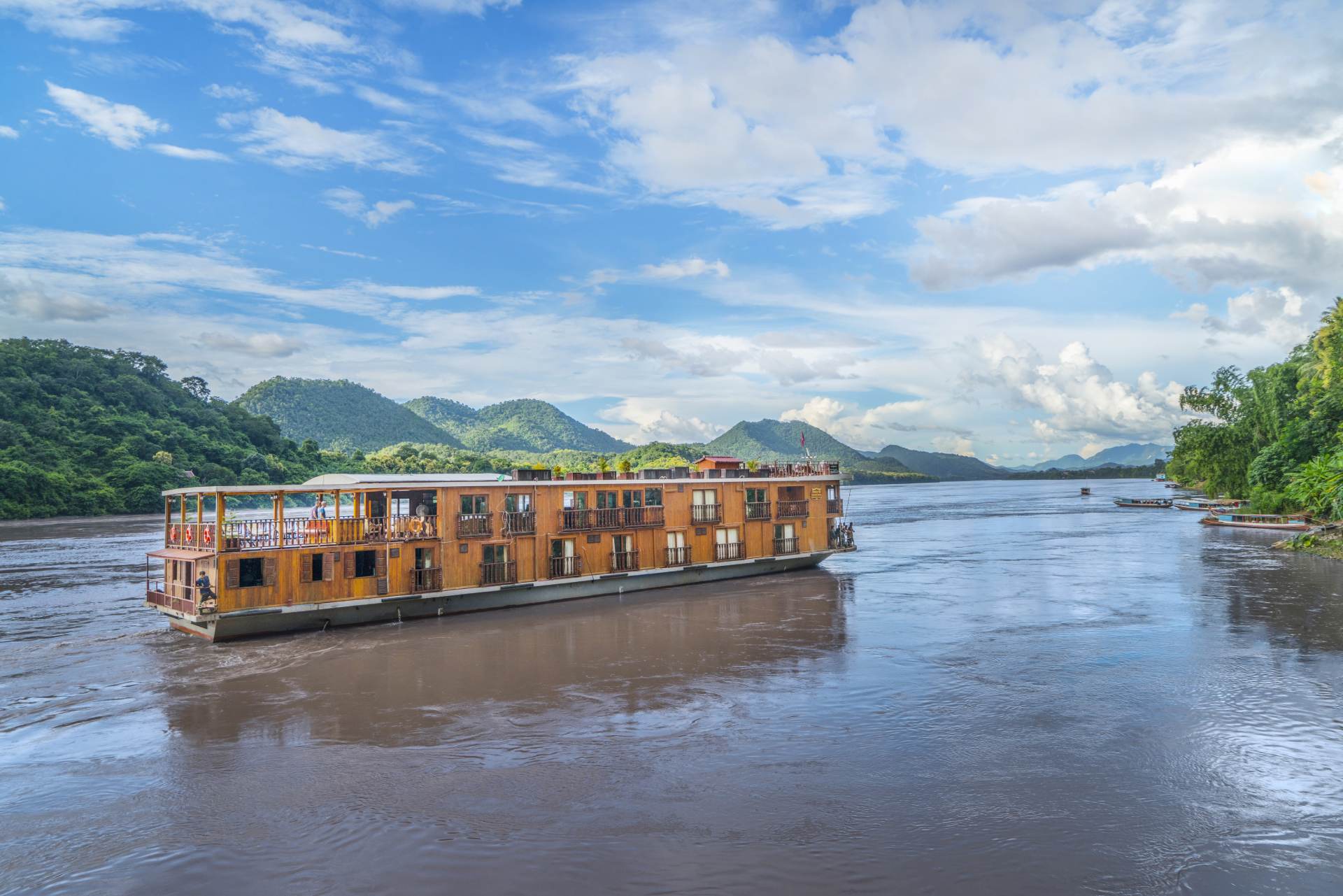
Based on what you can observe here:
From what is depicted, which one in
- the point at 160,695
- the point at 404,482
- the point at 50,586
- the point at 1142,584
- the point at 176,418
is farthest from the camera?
the point at 176,418

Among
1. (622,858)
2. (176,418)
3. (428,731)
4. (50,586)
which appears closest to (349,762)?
(428,731)

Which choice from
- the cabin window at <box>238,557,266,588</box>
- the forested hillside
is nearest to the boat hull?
the cabin window at <box>238,557,266,588</box>

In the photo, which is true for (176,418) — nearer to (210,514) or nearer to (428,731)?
(210,514)

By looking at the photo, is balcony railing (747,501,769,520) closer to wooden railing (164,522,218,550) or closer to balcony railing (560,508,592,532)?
balcony railing (560,508,592,532)

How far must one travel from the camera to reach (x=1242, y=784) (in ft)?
50.1

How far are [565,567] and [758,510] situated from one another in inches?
502

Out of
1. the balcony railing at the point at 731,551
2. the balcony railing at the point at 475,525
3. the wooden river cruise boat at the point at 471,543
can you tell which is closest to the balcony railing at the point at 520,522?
the wooden river cruise boat at the point at 471,543

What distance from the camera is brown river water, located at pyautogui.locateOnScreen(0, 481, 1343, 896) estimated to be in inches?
494

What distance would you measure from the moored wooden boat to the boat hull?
291 ft

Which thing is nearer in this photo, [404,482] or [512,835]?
[512,835]

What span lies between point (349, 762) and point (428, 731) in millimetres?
2206

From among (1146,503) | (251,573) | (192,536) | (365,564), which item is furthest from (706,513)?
(1146,503)

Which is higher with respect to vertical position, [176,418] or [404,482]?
[176,418]

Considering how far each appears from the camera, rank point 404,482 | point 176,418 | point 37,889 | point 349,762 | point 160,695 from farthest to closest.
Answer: point 176,418
point 404,482
point 160,695
point 349,762
point 37,889
